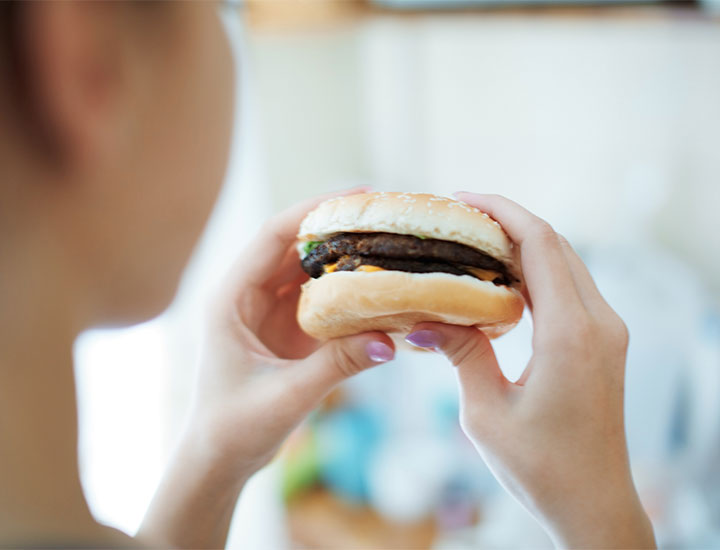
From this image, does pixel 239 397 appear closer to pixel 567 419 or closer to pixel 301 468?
pixel 567 419

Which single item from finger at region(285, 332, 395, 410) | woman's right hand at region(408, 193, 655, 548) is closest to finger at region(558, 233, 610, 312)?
woman's right hand at region(408, 193, 655, 548)

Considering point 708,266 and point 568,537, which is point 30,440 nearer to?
point 568,537

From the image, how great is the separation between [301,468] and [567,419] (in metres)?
1.84

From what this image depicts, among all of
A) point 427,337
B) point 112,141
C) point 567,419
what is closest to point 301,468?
point 427,337

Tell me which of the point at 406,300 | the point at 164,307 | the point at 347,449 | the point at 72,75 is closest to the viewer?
the point at 72,75

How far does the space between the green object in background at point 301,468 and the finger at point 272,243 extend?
1.49 metres

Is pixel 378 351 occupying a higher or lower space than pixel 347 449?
higher

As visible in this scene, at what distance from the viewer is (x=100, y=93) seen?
0.50m

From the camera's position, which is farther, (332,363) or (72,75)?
(332,363)

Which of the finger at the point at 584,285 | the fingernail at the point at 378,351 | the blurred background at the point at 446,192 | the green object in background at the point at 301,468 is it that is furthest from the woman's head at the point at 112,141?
the green object in background at the point at 301,468

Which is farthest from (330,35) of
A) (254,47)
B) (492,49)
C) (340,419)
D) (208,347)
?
(208,347)

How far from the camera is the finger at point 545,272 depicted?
0.74 meters

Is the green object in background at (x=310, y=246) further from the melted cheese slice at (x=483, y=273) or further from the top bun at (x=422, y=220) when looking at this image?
the melted cheese slice at (x=483, y=273)

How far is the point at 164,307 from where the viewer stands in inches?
25.9
